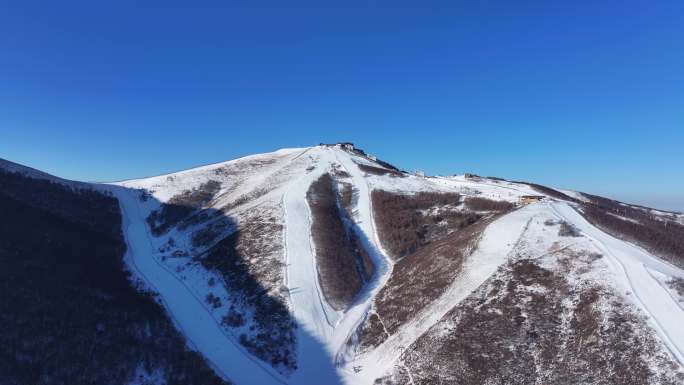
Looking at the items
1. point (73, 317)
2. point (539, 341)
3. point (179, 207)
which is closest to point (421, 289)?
point (539, 341)

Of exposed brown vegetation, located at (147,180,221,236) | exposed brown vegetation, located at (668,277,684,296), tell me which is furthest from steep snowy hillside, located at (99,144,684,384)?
exposed brown vegetation, located at (147,180,221,236)

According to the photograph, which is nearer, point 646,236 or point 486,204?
point 646,236

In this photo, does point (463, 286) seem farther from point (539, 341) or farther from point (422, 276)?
point (539, 341)

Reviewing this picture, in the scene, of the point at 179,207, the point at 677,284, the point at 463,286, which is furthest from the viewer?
the point at 179,207

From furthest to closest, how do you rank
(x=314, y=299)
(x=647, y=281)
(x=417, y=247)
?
(x=417, y=247) → (x=314, y=299) → (x=647, y=281)

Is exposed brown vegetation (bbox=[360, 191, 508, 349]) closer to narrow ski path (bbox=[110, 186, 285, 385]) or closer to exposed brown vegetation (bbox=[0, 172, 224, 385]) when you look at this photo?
narrow ski path (bbox=[110, 186, 285, 385])

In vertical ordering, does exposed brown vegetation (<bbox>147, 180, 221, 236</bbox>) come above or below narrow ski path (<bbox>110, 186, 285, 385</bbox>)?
above

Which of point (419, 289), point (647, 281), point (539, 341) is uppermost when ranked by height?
point (647, 281)
